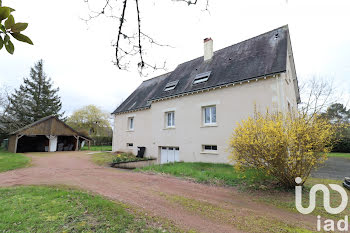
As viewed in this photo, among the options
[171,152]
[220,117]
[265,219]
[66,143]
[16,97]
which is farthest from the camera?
[16,97]

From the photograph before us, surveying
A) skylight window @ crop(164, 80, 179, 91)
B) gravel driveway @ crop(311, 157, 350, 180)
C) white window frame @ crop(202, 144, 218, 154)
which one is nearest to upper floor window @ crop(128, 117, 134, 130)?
skylight window @ crop(164, 80, 179, 91)

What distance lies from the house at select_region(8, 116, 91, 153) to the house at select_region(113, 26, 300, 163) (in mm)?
12242

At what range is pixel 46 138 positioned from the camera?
78.2 feet

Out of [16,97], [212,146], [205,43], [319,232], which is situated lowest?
[319,232]

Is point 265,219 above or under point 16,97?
under

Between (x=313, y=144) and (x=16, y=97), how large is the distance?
3813 centimetres

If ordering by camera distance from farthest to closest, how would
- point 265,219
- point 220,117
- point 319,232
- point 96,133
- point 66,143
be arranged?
point 96,133 → point 66,143 → point 220,117 → point 265,219 → point 319,232

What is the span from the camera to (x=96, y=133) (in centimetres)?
3819

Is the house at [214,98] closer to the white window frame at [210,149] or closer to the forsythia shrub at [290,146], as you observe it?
the white window frame at [210,149]

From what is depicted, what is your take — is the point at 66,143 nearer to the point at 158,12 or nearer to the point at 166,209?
the point at 166,209

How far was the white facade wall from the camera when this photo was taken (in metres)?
9.48

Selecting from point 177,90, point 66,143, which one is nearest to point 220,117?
point 177,90

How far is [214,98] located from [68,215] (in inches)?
382

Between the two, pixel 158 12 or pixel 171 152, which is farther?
pixel 171 152
